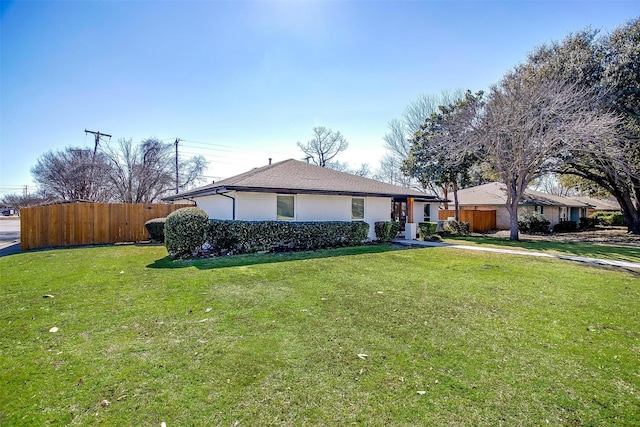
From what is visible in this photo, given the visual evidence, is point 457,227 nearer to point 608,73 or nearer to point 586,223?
point 608,73

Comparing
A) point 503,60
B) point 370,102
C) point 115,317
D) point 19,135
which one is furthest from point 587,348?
point 19,135

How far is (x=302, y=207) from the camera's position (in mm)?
13164

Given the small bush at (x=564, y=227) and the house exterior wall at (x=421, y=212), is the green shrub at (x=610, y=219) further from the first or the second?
the house exterior wall at (x=421, y=212)

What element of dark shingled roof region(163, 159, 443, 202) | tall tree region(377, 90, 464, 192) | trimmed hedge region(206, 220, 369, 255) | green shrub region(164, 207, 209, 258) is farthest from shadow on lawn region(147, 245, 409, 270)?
Result: tall tree region(377, 90, 464, 192)

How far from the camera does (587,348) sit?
11.9ft

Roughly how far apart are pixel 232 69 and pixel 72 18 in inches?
208

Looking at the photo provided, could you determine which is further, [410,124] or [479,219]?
[410,124]

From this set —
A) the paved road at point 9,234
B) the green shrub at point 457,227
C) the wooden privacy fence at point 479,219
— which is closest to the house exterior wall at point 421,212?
the green shrub at point 457,227

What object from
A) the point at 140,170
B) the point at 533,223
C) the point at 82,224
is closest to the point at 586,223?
the point at 533,223

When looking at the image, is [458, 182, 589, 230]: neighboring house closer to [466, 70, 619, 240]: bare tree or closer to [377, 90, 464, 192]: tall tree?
[377, 90, 464, 192]: tall tree

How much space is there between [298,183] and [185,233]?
5.05 meters

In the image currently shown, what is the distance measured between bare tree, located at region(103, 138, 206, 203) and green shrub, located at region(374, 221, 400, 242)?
20.8 metres

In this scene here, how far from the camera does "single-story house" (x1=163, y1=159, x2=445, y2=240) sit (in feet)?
39.3

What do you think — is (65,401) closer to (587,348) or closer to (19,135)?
(587,348)
